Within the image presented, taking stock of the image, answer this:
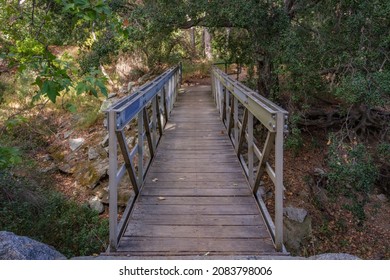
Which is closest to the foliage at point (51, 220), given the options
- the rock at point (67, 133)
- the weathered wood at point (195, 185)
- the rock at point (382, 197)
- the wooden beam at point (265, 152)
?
the weathered wood at point (195, 185)

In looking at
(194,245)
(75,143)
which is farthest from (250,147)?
(75,143)

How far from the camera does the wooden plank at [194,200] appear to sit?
4.46 m

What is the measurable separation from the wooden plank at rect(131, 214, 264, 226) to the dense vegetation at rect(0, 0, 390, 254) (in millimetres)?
1450

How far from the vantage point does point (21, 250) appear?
320cm

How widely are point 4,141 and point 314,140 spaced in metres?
9.16

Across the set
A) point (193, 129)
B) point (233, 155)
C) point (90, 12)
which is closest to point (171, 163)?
point (233, 155)

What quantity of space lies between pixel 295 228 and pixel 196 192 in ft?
12.5

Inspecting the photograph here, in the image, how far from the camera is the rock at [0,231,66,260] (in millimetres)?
3109

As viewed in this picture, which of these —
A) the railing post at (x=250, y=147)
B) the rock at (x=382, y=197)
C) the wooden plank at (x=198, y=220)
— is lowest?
the rock at (x=382, y=197)

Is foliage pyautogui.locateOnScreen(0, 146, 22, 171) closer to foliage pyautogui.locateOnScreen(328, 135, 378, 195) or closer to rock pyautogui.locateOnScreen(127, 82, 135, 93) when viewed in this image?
foliage pyautogui.locateOnScreen(328, 135, 378, 195)

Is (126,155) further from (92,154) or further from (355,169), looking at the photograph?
(92,154)

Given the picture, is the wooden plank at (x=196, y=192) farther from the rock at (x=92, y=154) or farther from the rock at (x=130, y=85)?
the rock at (x=130, y=85)

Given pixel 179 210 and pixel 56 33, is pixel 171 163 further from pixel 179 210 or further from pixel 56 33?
pixel 56 33
